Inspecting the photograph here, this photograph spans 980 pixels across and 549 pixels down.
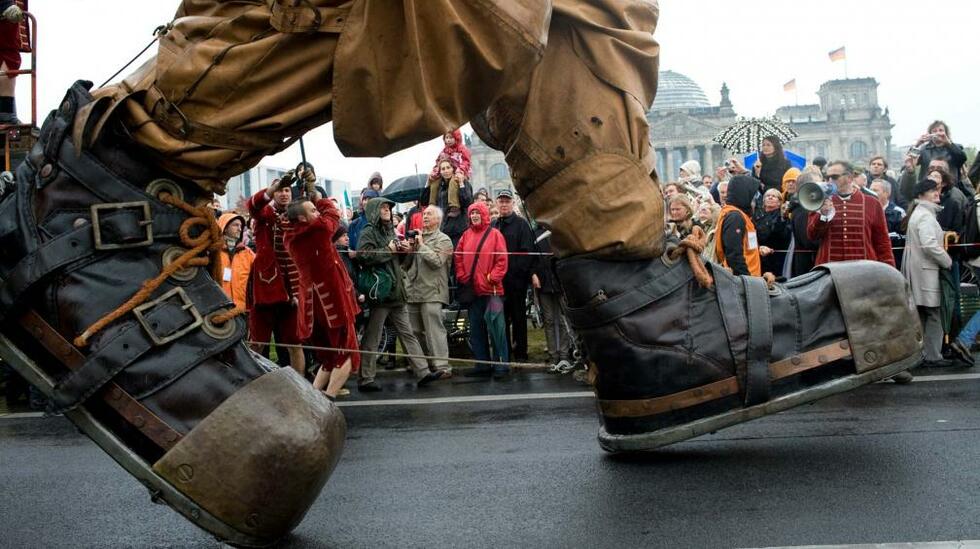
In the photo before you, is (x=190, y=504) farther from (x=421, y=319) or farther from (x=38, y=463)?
(x=421, y=319)

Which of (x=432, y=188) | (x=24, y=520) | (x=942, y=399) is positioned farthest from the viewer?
(x=432, y=188)

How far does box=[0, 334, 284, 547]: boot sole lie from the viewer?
280 cm

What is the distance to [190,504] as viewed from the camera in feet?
9.17

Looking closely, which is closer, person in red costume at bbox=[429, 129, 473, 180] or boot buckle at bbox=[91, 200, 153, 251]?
boot buckle at bbox=[91, 200, 153, 251]

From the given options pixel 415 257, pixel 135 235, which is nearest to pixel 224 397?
pixel 135 235

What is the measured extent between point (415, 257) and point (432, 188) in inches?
96.9

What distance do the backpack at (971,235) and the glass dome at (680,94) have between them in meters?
99.6

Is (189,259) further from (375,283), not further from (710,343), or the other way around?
(375,283)

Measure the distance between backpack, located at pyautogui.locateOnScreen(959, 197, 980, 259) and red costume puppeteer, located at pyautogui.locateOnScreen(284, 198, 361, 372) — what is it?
5.97 meters

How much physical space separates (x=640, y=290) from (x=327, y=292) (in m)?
5.01

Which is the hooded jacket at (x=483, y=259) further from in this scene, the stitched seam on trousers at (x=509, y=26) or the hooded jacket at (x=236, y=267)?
the stitched seam on trousers at (x=509, y=26)

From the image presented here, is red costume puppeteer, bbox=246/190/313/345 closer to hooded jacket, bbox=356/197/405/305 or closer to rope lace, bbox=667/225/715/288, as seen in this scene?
hooded jacket, bbox=356/197/405/305

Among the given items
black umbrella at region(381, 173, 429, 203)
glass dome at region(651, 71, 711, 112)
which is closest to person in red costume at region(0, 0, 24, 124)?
black umbrella at region(381, 173, 429, 203)

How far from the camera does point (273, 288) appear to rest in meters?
8.96
